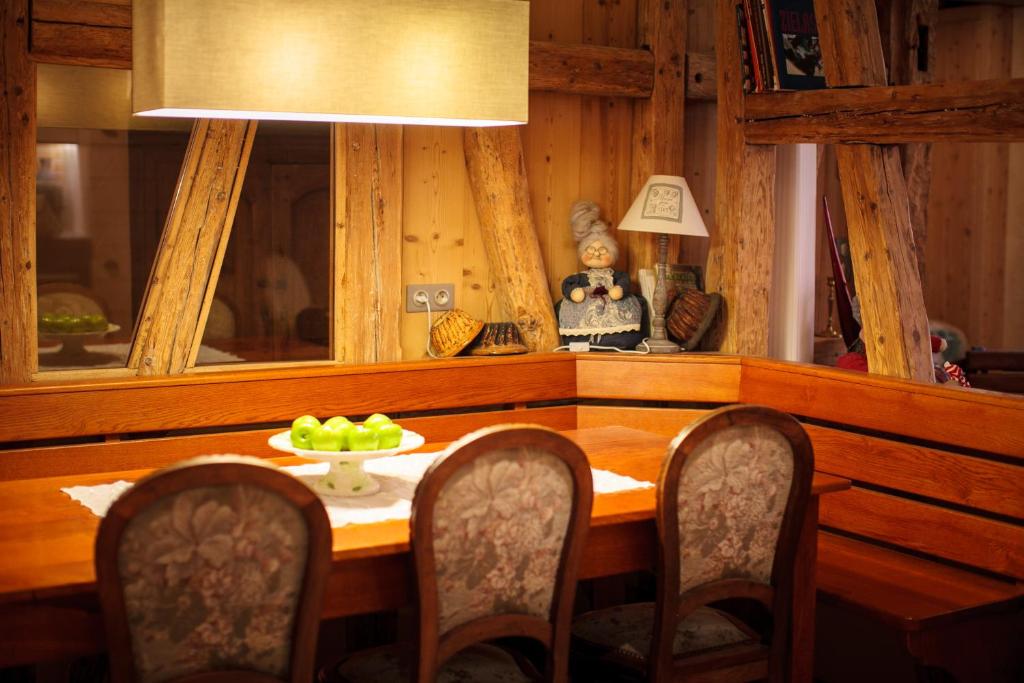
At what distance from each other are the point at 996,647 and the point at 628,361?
1733 mm

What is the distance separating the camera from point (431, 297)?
15.7 ft

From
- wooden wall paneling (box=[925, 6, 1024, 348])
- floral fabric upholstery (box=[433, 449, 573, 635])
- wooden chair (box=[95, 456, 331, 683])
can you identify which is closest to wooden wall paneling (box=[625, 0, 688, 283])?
floral fabric upholstery (box=[433, 449, 573, 635])

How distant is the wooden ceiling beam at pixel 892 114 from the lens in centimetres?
374

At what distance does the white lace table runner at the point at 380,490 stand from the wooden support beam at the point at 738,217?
1.84m

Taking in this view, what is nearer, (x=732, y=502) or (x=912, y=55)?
(x=732, y=502)

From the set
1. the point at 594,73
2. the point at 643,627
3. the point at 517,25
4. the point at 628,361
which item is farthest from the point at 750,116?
the point at 643,627

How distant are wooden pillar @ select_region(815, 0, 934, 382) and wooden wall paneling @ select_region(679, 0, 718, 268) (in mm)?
911

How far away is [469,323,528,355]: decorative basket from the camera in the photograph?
4715 millimetres

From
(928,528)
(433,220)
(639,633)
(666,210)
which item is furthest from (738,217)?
(639,633)

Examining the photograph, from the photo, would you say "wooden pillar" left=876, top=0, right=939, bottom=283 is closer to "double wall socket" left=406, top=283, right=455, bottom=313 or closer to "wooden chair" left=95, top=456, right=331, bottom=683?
"double wall socket" left=406, top=283, right=455, bottom=313

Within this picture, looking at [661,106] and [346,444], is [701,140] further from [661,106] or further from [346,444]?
[346,444]

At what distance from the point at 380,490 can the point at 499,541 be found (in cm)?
52

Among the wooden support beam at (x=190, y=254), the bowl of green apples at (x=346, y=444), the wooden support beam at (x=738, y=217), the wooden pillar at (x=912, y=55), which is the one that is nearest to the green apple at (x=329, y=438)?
the bowl of green apples at (x=346, y=444)

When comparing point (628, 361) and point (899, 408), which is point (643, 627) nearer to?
point (899, 408)
